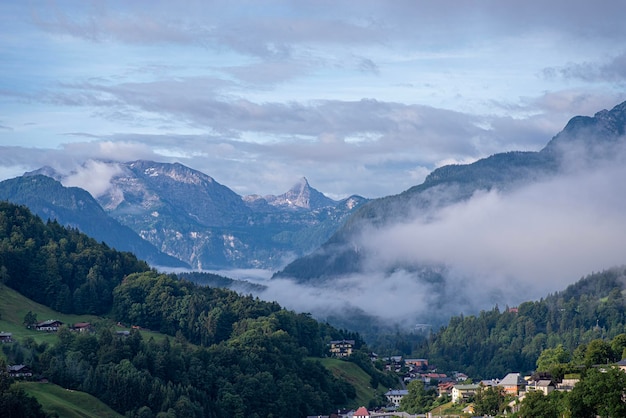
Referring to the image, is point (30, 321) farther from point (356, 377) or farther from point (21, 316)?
point (356, 377)

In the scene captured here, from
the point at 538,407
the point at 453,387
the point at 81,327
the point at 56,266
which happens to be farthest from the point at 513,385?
the point at 56,266

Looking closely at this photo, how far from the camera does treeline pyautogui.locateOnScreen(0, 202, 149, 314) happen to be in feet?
577

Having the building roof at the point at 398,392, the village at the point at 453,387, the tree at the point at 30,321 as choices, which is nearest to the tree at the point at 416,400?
the village at the point at 453,387

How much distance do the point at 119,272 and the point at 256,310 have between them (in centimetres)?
2258

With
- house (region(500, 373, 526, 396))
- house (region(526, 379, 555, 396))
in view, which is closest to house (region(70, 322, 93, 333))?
house (region(500, 373, 526, 396))

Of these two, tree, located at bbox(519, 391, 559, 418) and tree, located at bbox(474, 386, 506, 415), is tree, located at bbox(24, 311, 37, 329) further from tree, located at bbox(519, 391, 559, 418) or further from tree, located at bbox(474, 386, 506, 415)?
tree, located at bbox(519, 391, 559, 418)

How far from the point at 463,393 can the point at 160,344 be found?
124ft

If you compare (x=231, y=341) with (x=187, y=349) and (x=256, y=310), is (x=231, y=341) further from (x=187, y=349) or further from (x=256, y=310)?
(x=256, y=310)

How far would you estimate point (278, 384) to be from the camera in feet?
513

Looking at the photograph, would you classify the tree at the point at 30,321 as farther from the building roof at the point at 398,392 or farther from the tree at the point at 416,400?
the building roof at the point at 398,392

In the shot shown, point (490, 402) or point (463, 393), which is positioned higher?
point (490, 402)

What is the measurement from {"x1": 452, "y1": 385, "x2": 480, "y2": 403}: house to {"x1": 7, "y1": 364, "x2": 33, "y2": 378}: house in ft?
160

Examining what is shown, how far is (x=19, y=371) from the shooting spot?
12875cm

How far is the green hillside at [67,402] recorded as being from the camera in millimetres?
118625
